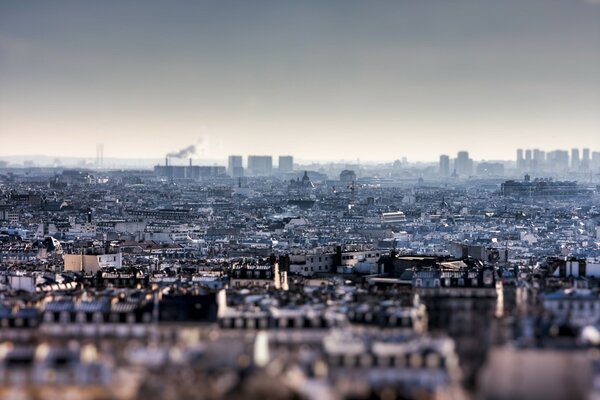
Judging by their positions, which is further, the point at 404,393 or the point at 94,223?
the point at 94,223

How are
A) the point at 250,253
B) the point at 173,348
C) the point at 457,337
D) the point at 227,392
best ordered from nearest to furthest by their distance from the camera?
the point at 227,392
the point at 173,348
the point at 457,337
the point at 250,253

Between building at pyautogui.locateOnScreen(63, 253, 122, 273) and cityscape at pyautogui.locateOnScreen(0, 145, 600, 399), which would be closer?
cityscape at pyautogui.locateOnScreen(0, 145, 600, 399)

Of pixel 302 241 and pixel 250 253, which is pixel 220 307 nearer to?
pixel 250 253

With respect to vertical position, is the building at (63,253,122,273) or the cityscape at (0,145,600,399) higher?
the cityscape at (0,145,600,399)

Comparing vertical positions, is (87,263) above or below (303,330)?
below

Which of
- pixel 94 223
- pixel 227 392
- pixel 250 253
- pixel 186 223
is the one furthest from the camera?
pixel 186 223

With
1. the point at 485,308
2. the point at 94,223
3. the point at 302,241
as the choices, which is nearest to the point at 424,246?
the point at 302,241

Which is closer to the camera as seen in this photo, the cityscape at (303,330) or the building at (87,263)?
the cityscape at (303,330)

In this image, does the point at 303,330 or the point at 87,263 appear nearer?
the point at 303,330

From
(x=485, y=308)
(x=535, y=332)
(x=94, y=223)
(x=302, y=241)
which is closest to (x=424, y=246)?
(x=302, y=241)

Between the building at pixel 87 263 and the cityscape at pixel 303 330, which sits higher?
the cityscape at pixel 303 330
